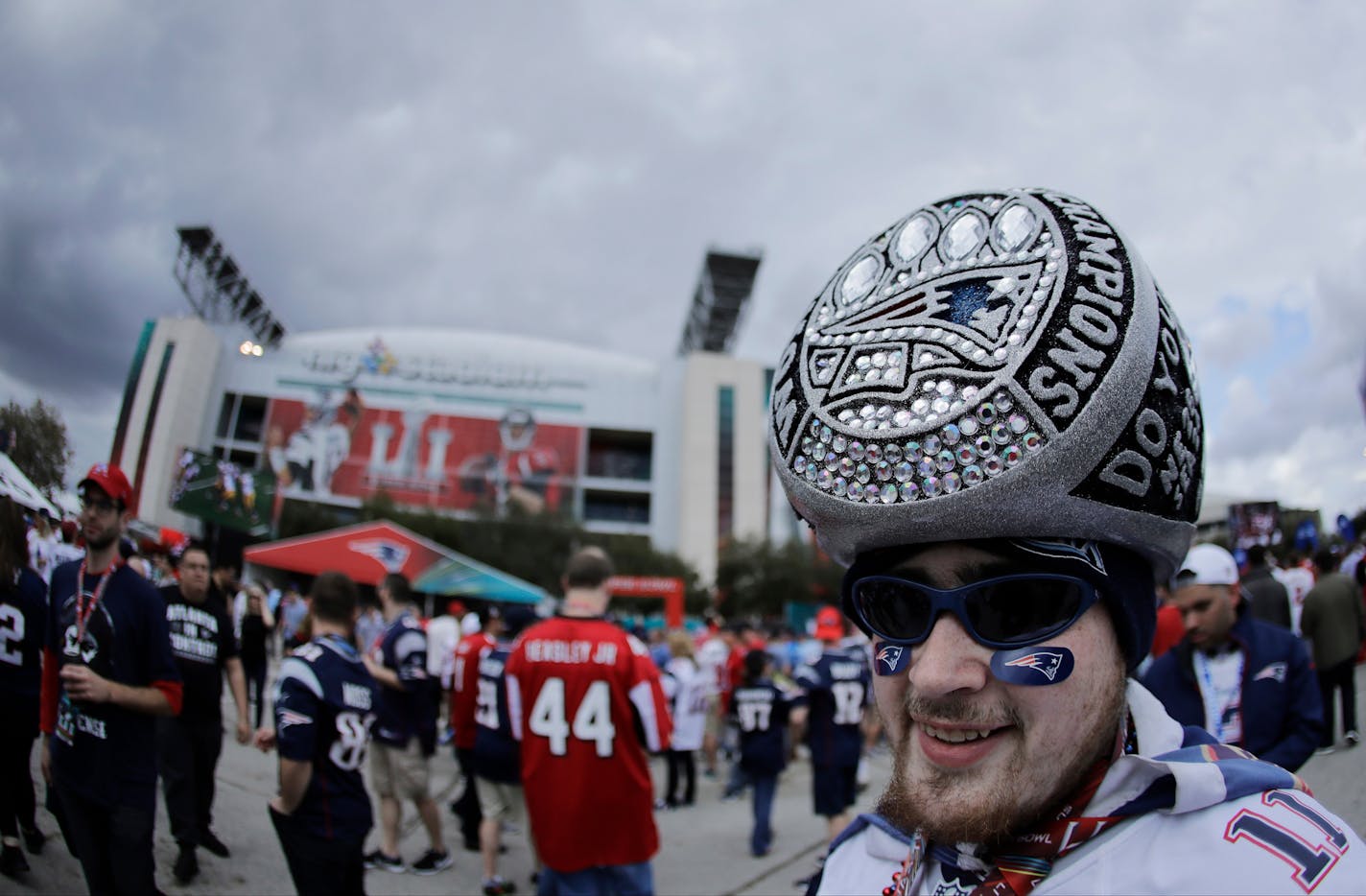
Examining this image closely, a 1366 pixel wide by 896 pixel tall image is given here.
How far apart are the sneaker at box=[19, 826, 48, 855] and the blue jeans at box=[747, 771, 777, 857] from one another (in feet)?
15.0

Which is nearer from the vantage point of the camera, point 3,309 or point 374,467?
point 3,309

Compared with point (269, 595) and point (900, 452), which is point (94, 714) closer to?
point (900, 452)

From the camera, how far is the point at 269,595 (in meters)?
18.8

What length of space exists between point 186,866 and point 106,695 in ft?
3.89

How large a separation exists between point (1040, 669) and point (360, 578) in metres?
24.8

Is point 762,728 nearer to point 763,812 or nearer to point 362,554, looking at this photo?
point 763,812

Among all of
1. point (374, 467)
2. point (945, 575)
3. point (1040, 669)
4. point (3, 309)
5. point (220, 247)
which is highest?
point (220, 247)

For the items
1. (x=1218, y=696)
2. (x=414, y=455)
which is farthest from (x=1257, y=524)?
(x=414, y=455)

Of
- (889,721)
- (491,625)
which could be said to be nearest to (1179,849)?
(889,721)

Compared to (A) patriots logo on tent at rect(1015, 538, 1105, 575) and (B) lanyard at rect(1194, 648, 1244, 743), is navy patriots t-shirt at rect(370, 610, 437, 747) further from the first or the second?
(A) patriots logo on tent at rect(1015, 538, 1105, 575)

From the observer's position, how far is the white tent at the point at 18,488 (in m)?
3.29

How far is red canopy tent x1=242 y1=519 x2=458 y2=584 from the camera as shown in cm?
2280

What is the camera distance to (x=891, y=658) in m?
1.15

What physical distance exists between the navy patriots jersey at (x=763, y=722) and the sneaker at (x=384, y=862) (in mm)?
A: 2728
